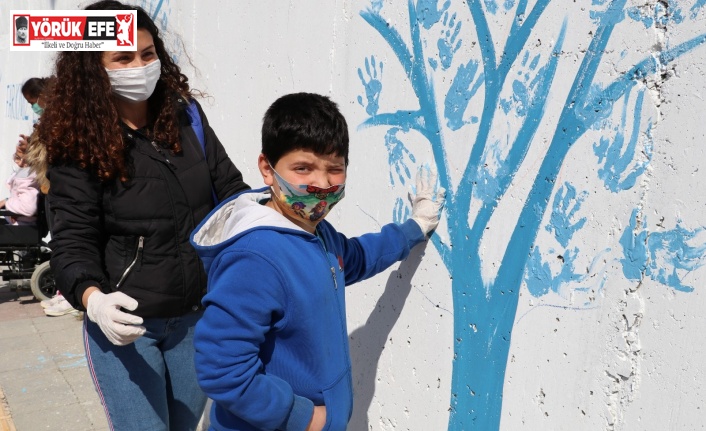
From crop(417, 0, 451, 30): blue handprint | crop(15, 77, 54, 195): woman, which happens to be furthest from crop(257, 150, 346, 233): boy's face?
crop(15, 77, 54, 195): woman

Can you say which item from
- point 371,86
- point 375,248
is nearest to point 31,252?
point 371,86

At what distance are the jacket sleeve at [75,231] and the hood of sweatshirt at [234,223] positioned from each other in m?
0.37

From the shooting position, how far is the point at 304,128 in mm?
1755

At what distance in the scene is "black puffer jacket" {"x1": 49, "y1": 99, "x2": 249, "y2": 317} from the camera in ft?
6.73

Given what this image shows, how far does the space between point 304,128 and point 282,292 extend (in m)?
0.42

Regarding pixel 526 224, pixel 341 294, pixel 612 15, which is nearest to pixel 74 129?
pixel 341 294

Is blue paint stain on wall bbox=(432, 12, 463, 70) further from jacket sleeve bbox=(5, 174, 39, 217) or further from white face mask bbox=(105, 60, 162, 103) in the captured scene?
jacket sleeve bbox=(5, 174, 39, 217)

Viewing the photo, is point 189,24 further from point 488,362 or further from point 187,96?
point 488,362

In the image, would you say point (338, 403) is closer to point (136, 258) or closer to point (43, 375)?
point (136, 258)

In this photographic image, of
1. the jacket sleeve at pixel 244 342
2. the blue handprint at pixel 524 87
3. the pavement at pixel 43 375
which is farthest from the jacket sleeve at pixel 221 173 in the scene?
the pavement at pixel 43 375

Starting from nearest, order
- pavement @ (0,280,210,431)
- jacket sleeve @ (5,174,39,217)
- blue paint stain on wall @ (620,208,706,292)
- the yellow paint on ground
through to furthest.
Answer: blue paint stain on wall @ (620,208,706,292)
the yellow paint on ground
pavement @ (0,280,210,431)
jacket sleeve @ (5,174,39,217)

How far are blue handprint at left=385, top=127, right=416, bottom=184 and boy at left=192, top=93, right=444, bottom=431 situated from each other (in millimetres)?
508

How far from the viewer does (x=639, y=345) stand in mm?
1557

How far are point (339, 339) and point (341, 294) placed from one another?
133 millimetres
